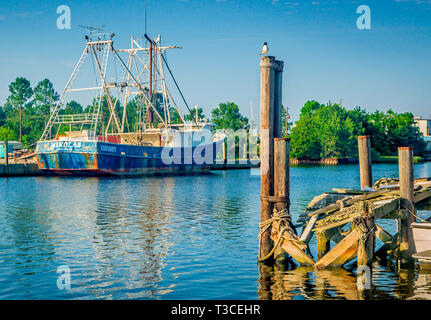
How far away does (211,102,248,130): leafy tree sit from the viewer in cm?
13562

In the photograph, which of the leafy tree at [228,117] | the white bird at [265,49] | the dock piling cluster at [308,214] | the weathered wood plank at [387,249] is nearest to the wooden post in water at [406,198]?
the dock piling cluster at [308,214]

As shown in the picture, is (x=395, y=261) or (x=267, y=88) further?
(x=395, y=261)

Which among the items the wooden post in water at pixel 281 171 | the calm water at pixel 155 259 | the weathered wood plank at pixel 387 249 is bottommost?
the calm water at pixel 155 259

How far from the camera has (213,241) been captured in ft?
58.0

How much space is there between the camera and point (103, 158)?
183 feet

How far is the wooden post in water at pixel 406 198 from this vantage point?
40.9 feet

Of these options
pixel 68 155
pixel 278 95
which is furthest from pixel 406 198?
pixel 68 155

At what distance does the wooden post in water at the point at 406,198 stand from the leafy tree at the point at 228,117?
122m

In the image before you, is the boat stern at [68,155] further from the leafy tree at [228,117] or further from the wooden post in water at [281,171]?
the leafy tree at [228,117]

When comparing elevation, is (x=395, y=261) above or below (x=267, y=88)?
below

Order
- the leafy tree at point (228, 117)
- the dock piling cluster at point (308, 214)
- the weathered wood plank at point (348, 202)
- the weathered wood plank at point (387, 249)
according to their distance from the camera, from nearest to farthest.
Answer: the dock piling cluster at point (308, 214), the weathered wood plank at point (348, 202), the weathered wood plank at point (387, 249), the leafy tree at point (228, 117)
